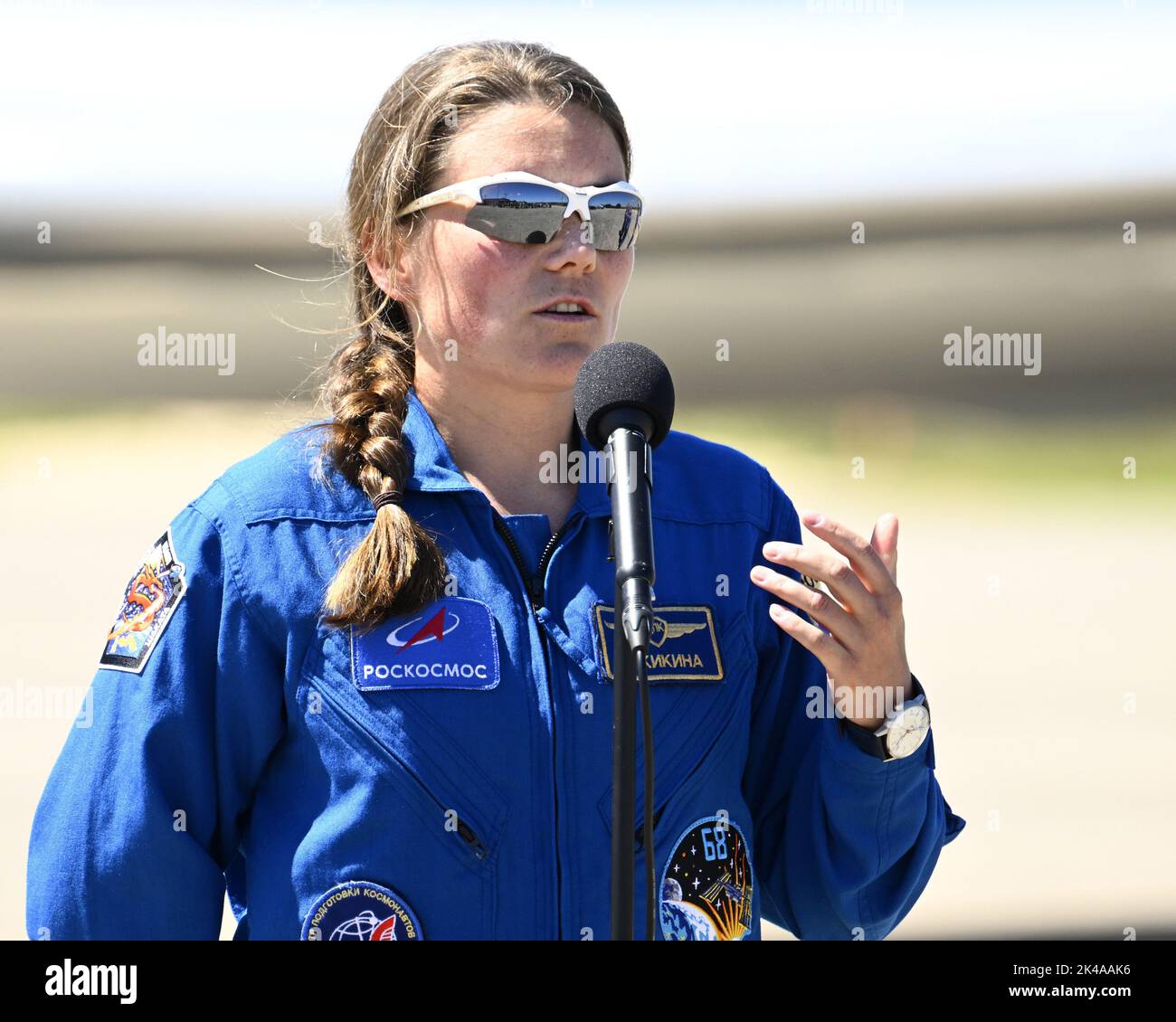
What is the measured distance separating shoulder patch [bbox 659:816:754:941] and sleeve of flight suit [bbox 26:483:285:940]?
→ 1.88ft

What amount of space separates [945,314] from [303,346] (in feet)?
20.9

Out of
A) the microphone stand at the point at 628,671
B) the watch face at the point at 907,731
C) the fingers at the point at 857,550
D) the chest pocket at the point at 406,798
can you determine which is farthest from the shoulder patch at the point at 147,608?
the watch face at the point at 907,731

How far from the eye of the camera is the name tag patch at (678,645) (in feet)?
6.94

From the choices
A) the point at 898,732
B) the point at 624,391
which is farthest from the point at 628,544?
the point at 898,732

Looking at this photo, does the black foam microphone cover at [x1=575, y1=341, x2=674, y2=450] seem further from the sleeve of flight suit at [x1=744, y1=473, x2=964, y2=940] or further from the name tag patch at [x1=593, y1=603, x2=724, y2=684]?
the sleeve of flight suit at [x1=744, y1=473, x2=964, y2=940]

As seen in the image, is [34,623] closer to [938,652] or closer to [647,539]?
[938,652]

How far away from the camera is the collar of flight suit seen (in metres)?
2.19

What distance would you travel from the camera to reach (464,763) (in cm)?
201

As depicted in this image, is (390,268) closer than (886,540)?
No

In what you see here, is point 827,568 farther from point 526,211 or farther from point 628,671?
point 526,211

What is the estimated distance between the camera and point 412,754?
6.57 feet

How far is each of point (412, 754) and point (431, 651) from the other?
144 mm

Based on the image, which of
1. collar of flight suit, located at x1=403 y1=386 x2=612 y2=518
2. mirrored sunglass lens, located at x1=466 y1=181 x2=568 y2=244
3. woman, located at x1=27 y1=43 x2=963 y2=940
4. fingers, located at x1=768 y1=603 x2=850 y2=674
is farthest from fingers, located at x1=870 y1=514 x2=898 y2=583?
mirrored sunglass lens, located at x1=466 y1=181 x2=568 y2=244
